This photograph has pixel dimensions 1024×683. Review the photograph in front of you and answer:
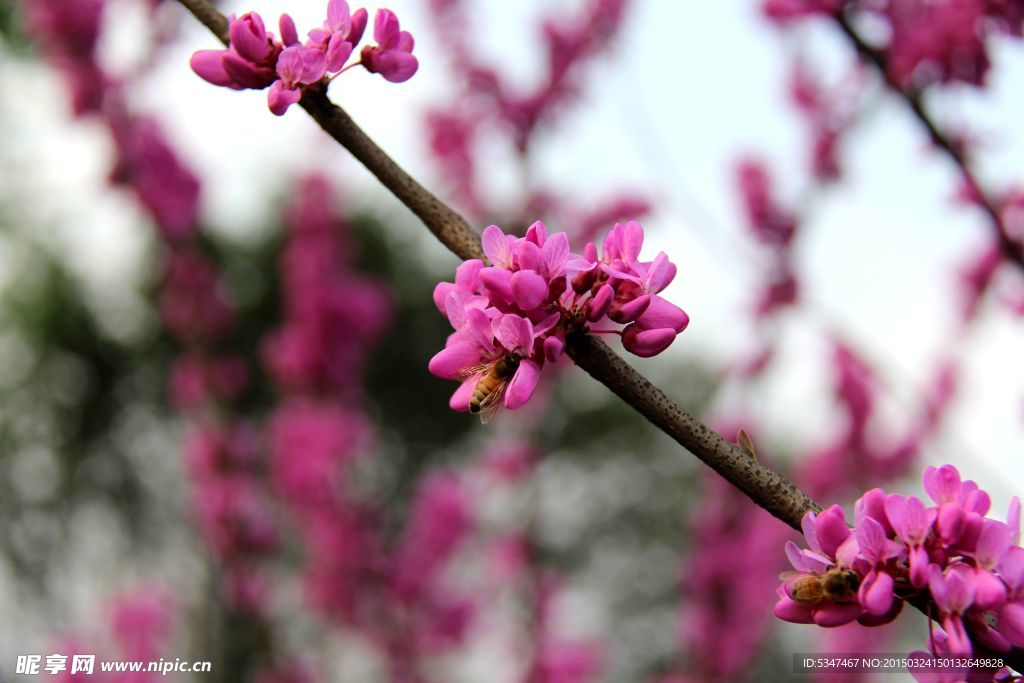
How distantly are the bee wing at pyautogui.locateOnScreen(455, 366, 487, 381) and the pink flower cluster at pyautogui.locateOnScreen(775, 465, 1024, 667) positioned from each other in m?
0.30

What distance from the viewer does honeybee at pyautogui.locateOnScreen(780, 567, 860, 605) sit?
721mm

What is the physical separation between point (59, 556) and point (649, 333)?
1476 cm

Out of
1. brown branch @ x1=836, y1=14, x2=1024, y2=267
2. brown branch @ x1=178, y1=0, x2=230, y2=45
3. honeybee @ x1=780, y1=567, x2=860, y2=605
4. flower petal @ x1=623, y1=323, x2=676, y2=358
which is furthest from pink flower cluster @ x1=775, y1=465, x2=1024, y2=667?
brown branch @ x1=836, y1=14, x2=1024, y2=267

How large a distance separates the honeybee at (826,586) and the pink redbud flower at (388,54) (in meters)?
0.60

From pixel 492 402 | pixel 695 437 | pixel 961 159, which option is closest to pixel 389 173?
pixel 492 402

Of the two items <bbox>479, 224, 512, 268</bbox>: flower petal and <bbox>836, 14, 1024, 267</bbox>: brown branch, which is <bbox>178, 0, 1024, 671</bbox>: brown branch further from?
<bbox>836, 14, 1024, 267</bbox>: brown branch

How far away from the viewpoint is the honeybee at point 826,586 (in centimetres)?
72

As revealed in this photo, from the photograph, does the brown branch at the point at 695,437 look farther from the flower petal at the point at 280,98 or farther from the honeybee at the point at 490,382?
the flower petal at the point at 280,98

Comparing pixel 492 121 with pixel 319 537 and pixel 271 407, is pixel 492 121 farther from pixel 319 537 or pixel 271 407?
pixel 271 407

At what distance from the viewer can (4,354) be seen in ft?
49.4

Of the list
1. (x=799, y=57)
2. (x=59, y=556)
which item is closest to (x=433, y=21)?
(x=799, y=57)

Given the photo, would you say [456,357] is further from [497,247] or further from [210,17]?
[210,17]

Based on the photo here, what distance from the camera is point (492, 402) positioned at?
849 millimetres

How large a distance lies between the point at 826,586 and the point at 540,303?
12.6 inches
